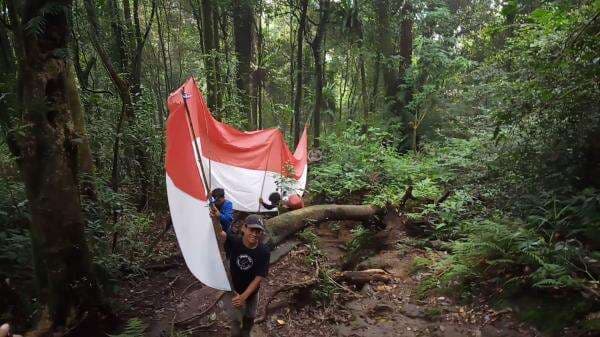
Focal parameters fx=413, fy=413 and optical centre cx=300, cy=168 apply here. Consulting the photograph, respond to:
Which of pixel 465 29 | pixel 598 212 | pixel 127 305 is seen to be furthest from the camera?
pixel 465 29

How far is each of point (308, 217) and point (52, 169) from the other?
14.0ft

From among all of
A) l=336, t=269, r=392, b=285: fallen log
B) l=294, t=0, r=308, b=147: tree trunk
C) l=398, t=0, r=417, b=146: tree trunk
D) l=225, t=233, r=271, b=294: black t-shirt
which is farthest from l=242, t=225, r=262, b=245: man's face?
l=398, t=0, r=417, b=146: tree trunk

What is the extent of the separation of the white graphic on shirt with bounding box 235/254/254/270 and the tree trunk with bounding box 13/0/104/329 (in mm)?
1532

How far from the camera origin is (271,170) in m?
9.89

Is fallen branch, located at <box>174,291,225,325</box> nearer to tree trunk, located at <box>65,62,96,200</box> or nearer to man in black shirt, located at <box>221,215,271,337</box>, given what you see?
man in black shirt, located at <box>221,215,271,337</box>

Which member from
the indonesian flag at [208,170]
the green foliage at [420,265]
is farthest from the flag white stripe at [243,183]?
the green foliage at [420,265]

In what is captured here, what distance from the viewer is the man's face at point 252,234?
4137 millimetres

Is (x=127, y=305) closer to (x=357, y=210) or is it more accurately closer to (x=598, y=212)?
(x=357, y=210)

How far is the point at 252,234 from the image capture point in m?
4.16

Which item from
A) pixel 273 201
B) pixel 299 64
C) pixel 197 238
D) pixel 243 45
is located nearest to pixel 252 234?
pixel 197 238

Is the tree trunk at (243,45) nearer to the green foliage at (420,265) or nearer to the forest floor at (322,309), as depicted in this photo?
the forest floor at (322,309)

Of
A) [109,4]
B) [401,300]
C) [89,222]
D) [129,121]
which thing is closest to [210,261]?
[89,222]

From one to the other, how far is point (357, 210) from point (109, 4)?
277 inches

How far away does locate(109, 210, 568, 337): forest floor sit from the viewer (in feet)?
16.0
